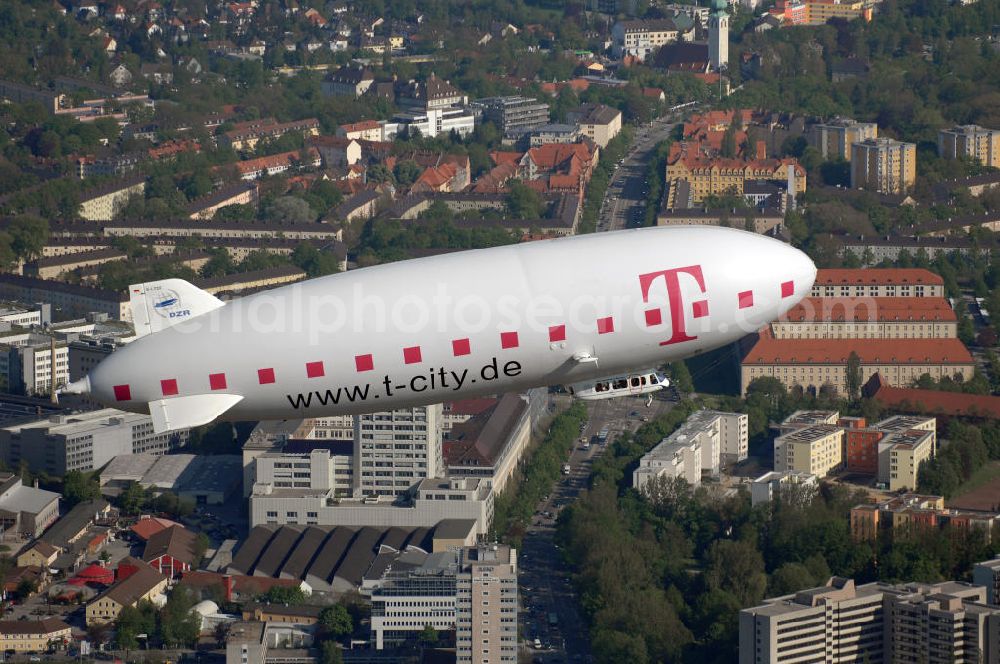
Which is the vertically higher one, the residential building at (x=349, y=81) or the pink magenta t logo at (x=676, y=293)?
the pink magenta t logo at (x=676, y=293)

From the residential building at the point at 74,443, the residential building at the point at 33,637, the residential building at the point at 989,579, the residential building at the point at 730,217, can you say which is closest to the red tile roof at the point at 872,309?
the residential building at the point at 730,217

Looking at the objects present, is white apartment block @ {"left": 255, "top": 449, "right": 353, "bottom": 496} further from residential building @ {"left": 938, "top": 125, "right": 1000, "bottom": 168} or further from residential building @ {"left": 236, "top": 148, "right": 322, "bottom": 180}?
residential building @ {"left": 938, "top": 125, "right": 1000, "bottom": 168}

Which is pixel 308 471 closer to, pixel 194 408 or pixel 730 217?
pixel 194 408

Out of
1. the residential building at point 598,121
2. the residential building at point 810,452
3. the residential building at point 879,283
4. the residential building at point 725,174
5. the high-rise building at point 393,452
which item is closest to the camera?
the high-rise building at point 393,452

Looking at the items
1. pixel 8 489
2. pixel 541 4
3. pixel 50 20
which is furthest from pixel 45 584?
pixel 541 4

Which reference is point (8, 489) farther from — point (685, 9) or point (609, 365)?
point (685, 9)

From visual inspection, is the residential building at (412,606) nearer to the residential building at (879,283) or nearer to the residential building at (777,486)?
the residential building at (777,486)

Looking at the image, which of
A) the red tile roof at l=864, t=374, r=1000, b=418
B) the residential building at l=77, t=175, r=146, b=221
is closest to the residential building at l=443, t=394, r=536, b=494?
the red tile roof at l=864, t=374, r=1000, b=418

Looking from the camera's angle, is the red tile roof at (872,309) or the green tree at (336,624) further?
the red tile roof at (872,309)

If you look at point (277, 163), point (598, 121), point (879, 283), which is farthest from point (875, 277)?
point (598, 121)
